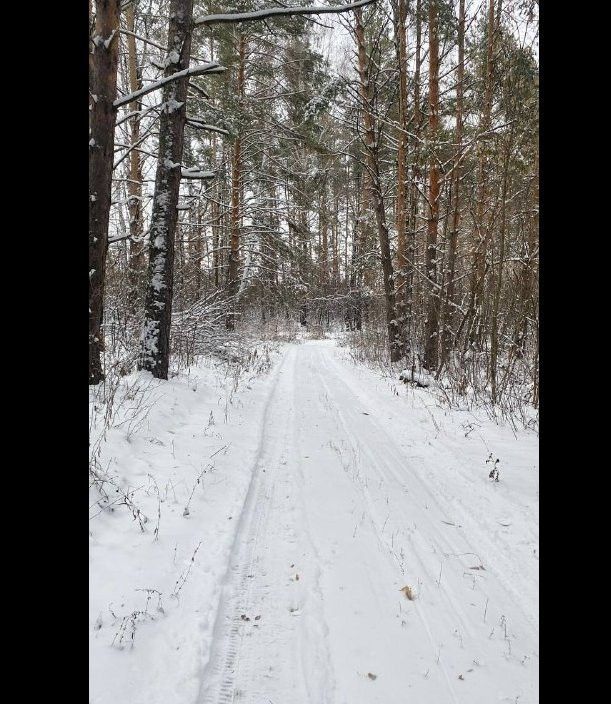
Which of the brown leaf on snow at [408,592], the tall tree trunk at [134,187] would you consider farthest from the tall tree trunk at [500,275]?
the tall tree trunk at [134,187]

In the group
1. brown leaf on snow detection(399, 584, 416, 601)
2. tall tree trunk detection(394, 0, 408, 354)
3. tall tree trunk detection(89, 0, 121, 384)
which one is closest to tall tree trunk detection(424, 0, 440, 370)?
tall tree trunk detection(394, 0, 408, 354)

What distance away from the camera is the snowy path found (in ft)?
6.68

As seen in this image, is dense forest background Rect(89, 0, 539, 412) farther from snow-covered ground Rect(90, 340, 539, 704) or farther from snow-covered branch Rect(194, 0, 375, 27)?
snow-covered ground Rect(90, 340, 539, 704)

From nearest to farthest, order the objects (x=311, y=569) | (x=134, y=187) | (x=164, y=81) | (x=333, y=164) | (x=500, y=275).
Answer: (x=311, y=569)
(x=164, y=81)
(x=500, y=275)
(x=134, y=187)
(x=333, y=164)

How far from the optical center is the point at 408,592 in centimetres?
262

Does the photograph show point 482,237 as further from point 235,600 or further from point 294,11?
point 235,600

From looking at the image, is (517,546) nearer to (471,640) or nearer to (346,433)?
(471,640)

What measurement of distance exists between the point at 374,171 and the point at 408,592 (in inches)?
435

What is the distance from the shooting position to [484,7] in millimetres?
8734

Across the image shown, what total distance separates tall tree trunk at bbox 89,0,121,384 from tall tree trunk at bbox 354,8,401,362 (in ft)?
23.0

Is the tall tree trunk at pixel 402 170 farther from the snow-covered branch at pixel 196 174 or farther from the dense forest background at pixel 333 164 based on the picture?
the snow-covered branch at pixel 196 174

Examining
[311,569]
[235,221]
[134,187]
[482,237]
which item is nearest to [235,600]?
[311,569]
